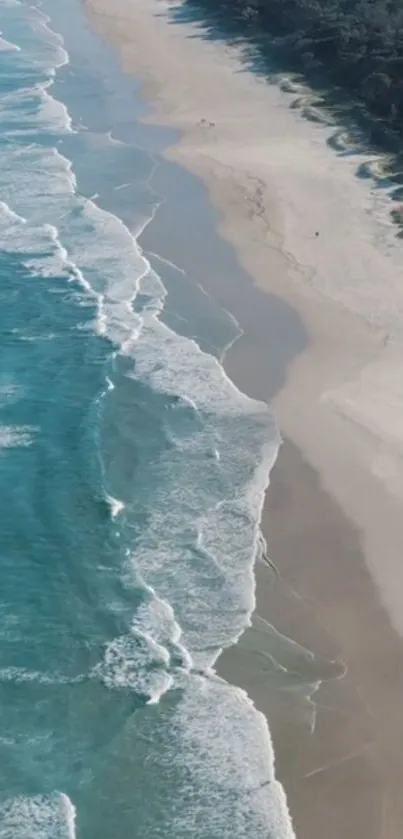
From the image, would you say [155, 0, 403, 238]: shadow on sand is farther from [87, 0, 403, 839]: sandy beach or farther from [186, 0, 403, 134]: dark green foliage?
[87, 0, 403, 839]: sandy beach

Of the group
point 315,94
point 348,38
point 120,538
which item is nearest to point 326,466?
point 120,538

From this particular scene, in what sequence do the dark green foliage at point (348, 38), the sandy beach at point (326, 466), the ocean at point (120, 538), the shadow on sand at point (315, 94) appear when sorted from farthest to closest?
the dark green foliage at point (348, 38) → the shadow on sand at point (315, 94) → the sandy beach at point (326, 466) → the ocean at point (120, 538)

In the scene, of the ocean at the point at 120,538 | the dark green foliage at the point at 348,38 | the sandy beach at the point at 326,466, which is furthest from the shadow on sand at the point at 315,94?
the ocean at the point at 120,538

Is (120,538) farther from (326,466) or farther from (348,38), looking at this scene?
(348,38)

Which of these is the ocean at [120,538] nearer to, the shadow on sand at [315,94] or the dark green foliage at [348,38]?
the shadow on sand at [315,94]

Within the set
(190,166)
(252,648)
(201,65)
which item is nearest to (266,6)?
(201,65)
